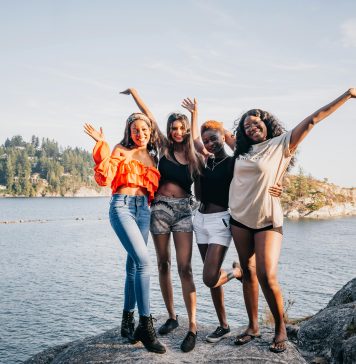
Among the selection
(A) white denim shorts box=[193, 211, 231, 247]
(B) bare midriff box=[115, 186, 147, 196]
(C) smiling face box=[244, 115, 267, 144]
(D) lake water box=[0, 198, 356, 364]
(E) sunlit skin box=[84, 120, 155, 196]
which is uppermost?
(C) smiling face box=[244, 115, 267, 144]

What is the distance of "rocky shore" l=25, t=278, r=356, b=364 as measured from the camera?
5.39m

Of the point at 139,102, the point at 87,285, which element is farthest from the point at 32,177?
the point at 139,102

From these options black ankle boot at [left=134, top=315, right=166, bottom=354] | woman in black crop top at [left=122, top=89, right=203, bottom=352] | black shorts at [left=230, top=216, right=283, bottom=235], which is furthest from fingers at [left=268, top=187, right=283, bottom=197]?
black ankle boot at [left=134, top=315, right=166, bottom=354]

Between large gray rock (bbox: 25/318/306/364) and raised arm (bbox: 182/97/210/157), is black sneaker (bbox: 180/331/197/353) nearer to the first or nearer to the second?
large gray rock (bbox: 25/318/306/364)

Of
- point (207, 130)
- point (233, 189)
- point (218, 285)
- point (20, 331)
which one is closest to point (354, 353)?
A: point (218, 285)

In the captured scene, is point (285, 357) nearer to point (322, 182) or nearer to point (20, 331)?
point (20, 331)

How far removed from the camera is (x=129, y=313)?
5941mm

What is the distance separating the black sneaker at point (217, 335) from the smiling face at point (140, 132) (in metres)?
2.89

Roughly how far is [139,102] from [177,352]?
3671mm

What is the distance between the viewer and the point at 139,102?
256 inches

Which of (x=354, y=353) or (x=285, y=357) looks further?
(x=354, y=353)

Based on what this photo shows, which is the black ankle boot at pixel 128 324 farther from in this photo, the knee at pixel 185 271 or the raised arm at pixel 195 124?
the raised arm at pixel 195 124

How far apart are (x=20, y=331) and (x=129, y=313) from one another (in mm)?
16551

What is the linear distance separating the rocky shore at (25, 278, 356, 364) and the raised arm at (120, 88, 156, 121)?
332cm
